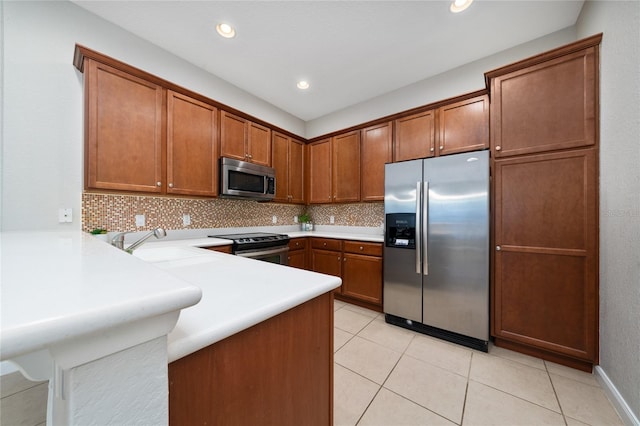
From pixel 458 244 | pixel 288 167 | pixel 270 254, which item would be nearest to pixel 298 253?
pixel 270 254

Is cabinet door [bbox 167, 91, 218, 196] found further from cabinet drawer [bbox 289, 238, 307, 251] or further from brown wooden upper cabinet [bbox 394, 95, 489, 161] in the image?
brown wooden upper cabinet [bbox 394, 95, 489, 161]

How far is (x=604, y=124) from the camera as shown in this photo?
5.14ft

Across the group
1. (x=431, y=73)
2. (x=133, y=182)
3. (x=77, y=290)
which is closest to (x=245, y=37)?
(x=133, y=182)

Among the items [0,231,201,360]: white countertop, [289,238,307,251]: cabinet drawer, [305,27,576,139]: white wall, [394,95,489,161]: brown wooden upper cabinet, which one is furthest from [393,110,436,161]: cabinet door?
[0,231,201,360]: white countertop

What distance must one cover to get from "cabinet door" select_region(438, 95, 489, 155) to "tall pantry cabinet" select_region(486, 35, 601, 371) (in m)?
0.32

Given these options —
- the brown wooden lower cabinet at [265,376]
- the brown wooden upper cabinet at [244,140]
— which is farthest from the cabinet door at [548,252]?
the brown wooden upper cabinet at [244,140]

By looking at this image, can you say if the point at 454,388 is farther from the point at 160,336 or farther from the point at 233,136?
the point at 233,136

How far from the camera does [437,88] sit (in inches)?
111

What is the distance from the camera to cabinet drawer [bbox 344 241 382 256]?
8.90ft

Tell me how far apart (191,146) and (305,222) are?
2.12 m

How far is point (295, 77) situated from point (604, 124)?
9.21 ft

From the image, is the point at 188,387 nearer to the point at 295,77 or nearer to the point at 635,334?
the point at 635,334

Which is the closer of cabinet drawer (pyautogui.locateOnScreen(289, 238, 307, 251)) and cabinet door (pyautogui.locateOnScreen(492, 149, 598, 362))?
cabinet door (pyautogui.locateOnScreen(492, 149, 598, 362))

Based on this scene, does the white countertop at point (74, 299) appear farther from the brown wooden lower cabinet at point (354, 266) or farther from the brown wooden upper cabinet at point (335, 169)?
the brown wooden upper cabinet at point (335, 169)
